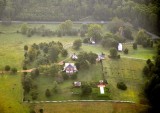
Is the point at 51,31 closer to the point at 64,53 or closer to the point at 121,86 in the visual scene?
the point at 64,53

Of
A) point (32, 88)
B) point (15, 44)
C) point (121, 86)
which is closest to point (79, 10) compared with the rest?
point (15, 44)

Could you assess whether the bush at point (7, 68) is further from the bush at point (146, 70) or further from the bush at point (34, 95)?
the bush at point (146, 70)

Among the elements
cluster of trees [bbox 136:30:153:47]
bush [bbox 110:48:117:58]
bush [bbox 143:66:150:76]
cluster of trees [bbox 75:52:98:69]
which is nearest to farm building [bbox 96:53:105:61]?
cluster of trees [bbox 75:52:98:69]

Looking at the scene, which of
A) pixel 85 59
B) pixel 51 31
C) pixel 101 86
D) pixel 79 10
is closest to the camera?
pixel 101 86

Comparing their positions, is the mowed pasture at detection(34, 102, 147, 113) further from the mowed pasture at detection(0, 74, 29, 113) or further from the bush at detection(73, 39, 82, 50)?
the bush at detection(73, 39, 82, 50)

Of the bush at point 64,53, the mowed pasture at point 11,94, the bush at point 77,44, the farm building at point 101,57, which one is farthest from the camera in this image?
the bush at point 77,44

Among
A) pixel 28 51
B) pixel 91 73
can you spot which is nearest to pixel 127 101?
pixel 91 73

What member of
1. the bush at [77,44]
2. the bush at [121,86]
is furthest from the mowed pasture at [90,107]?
the bush at [77,44]
